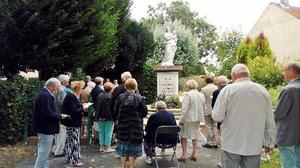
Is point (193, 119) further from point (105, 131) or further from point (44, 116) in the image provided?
point (44, 116)

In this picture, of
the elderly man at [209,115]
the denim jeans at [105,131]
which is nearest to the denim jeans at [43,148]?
the denim jeans at [105,131]

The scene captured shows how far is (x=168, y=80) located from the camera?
63.6ft

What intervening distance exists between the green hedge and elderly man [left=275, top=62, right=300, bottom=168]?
783cm

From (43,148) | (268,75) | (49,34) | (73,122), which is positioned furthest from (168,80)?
(43,148)

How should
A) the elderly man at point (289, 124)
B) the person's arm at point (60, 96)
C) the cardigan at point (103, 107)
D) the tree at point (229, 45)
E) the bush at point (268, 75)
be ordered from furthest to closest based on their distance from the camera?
1. the tree at point (229, 45)
2. the bush at point (268, 75)
3. the cardigan at point (103, 107)
4. the person's arm at point (60, 96)
5. the elderly man at point (289, 124)

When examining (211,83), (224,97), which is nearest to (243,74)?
(224,97)

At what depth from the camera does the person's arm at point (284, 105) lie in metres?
6.01

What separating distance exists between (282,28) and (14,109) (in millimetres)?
28146

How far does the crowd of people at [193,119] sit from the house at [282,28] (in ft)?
79.3

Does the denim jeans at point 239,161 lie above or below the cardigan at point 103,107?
below

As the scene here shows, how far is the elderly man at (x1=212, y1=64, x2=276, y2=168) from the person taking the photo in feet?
18.0

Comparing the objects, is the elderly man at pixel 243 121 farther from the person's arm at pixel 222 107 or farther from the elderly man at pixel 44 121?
the elderly man at pixel 44 121

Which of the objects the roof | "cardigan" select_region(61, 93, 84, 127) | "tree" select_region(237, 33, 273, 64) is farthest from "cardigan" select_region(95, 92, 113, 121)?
the roof

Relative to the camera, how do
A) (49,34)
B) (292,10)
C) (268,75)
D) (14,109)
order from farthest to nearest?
(292,10)
(268,75)
(49,34)
(14,109)
